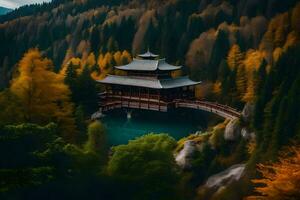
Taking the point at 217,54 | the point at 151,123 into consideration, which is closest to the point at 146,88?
the point at 151,123

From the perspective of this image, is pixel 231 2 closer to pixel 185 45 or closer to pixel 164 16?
pixel 164 16

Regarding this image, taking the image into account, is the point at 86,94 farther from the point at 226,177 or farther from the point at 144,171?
the point at 144,171

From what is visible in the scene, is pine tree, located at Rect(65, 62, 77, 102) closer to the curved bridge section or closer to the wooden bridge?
the wooden bridge

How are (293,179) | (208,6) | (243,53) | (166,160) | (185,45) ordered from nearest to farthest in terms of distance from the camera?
(293,179) → (166,160) → (243,53) → (185,45) → (208,6)

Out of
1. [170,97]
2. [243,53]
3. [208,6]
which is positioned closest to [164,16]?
[208,6]

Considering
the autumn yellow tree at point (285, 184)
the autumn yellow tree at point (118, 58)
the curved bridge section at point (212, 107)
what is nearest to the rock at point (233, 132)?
the curved bridge section at point (212, 107)

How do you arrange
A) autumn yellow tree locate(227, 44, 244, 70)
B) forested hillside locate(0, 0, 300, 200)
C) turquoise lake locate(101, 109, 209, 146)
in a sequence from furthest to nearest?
autumn yellow tree locate(227, 44, 244, 70)
turquoise lake locate(101, 109, 209, 146)
forested hillside locate(0, 0, 300, 200)

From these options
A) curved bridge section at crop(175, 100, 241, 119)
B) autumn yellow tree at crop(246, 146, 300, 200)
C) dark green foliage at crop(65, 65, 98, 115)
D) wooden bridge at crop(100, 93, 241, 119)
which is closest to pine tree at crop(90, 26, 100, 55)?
wooden bridge at crop(100, 93, 241, 119)
